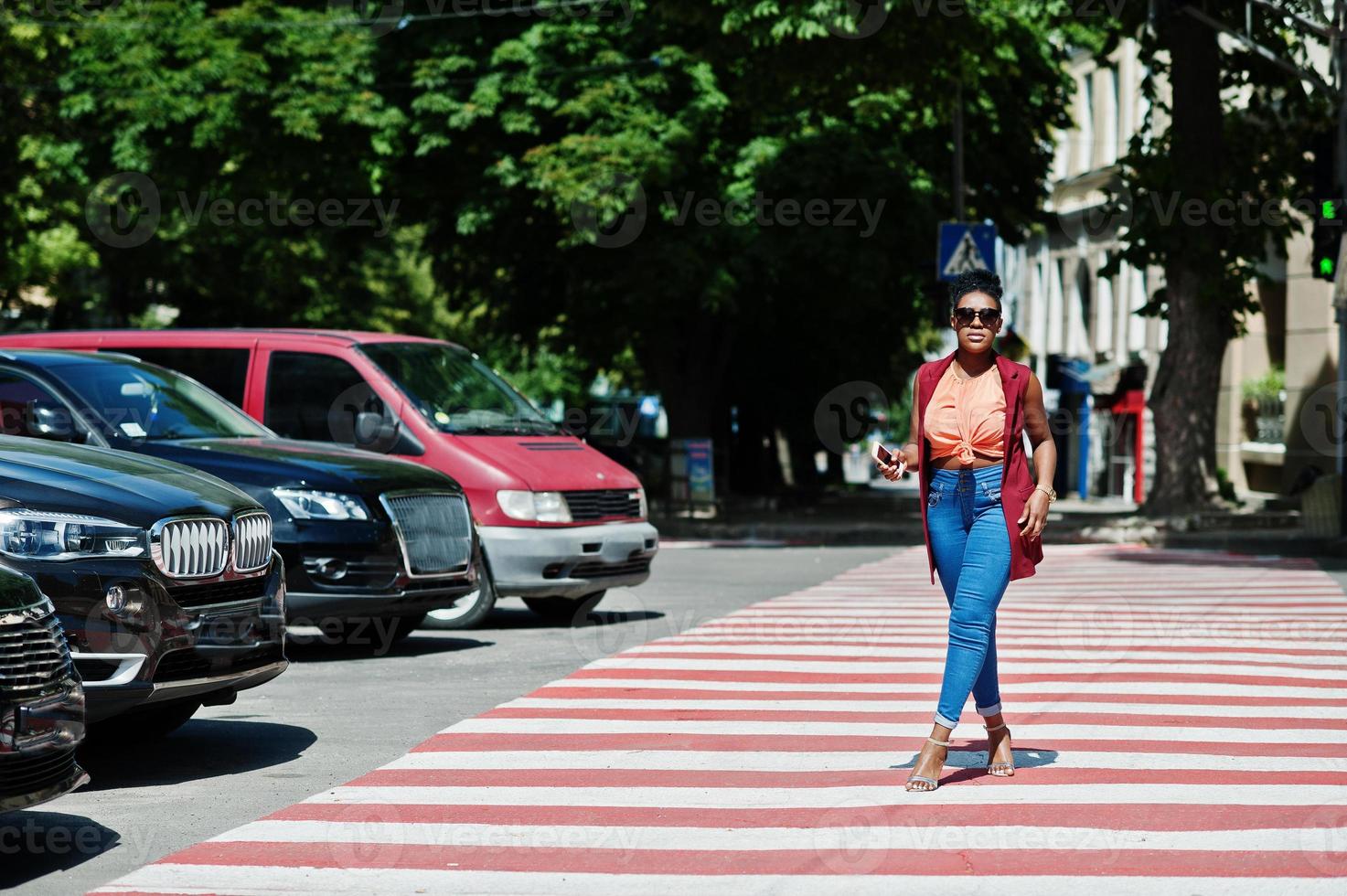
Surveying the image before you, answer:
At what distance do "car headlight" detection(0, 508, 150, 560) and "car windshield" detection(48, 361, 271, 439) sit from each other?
3.16 metres

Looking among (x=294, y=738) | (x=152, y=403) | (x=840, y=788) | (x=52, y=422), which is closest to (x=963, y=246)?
(x=152, y=403)

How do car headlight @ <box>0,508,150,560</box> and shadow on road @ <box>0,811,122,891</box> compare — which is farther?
car headlight @ <box>0,508,150,560</box>

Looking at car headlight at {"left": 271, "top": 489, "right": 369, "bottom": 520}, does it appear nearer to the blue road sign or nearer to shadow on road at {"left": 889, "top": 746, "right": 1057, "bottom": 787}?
shadow on road at {"left": 889, "top": 746, "right": 1057, "bottom": 787}

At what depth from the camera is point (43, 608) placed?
5.69m

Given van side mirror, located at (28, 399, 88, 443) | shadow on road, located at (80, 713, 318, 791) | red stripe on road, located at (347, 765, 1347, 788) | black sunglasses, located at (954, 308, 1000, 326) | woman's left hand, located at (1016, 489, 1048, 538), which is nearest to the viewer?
woman's left hand, located at (1016, 489, 1048, 538)

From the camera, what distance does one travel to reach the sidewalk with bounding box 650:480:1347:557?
22339mm

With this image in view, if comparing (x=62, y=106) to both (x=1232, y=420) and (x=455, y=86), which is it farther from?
(x=1232, y=420)

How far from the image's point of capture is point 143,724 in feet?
26.7

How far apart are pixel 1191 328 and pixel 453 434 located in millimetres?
14140

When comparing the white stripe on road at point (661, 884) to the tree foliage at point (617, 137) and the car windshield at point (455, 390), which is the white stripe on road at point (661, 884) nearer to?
the car windshield at point (455, 390)

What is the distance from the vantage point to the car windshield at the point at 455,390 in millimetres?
13031

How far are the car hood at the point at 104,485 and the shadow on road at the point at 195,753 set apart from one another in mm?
1050

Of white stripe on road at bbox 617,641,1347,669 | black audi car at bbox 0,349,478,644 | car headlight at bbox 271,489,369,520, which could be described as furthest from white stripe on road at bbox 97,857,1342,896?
white stripe on road at bbox 617,641,1347,669

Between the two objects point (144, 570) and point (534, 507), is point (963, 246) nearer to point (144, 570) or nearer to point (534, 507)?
point (534, 507)
